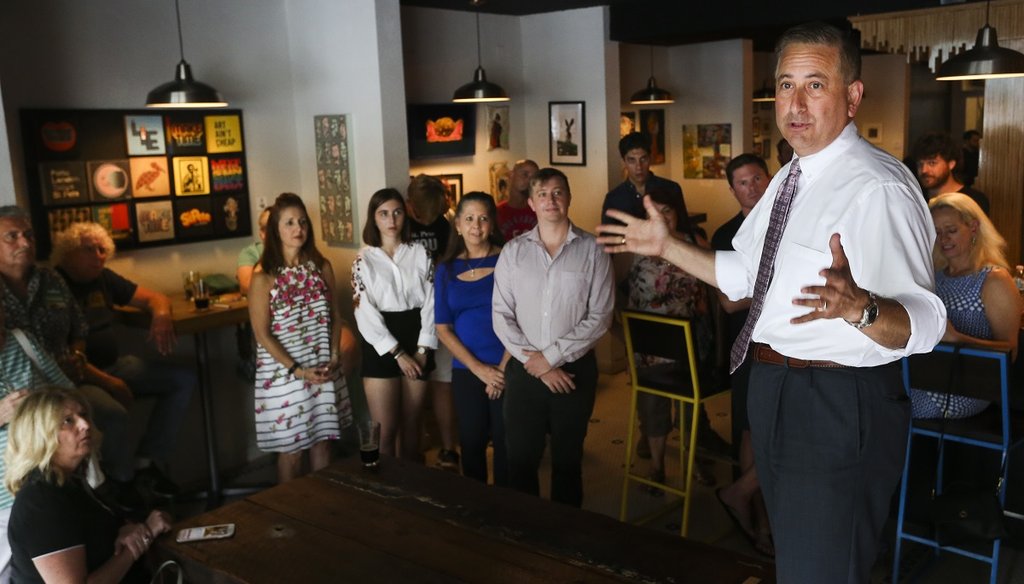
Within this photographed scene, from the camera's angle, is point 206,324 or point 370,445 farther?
point 206,324

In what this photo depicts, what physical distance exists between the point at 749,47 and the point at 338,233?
482 cm

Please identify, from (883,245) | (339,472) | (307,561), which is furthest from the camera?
(339,472)

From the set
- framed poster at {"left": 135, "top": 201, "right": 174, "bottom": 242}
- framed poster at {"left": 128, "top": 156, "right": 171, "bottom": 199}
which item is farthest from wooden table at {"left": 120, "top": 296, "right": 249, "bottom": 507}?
framed poster at {"left": 128, "top": 156, "right": 171, "bottom": 199}

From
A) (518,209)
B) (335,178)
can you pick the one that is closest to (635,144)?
(518,209)

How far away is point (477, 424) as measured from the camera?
4.08 m

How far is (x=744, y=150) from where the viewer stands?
859 centimetres

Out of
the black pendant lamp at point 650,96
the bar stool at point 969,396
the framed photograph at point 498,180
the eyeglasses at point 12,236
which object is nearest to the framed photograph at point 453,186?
the framed photograph at point 498,180

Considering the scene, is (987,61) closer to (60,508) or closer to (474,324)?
(474,324)

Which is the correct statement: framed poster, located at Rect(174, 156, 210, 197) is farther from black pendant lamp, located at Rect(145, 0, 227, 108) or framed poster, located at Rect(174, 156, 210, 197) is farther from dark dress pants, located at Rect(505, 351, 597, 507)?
dark dress pants, located at Rect(505, 351, 597, 507)

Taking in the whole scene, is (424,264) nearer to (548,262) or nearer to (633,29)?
(548,262)

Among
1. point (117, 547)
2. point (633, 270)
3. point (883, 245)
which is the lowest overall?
point (117, 547)

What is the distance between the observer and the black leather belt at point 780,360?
178cm

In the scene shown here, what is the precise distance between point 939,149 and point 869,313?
13.2ft

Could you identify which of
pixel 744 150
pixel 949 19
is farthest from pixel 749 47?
pixel 949 19
